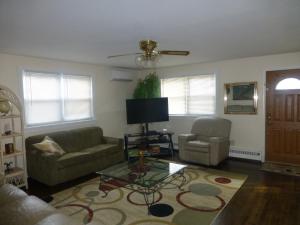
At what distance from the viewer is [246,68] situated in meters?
4.85

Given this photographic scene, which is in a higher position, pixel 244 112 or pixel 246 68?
pixel 246 68

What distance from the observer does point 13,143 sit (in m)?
3.65

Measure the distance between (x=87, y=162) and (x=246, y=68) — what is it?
3.97 m

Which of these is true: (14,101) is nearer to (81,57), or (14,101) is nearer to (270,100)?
(81,57)

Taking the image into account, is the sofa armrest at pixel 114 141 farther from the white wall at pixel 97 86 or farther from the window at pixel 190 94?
the window at pixel 190 94

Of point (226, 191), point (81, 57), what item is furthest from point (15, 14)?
point (226, 191)

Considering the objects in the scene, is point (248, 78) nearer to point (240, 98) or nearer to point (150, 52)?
point (240, 98)

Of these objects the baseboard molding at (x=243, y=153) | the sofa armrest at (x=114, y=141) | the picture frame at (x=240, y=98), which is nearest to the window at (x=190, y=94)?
the picture frame at (x=240, y=98)

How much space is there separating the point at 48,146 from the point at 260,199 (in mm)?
3543

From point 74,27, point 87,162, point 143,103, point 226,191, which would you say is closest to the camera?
point 74,27

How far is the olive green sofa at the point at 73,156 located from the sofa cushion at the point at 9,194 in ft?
3.97

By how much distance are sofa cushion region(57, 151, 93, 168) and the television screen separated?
160 centimetres

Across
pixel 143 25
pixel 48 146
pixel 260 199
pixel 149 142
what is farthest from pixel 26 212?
pixel 149 142

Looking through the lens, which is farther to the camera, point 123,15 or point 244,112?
point 244,112
